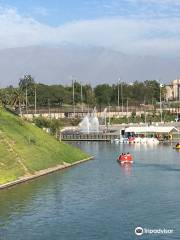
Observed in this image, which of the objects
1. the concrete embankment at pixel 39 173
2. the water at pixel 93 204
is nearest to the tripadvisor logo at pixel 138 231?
the water at pixel 93 204

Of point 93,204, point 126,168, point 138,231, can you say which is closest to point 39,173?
point 126,168

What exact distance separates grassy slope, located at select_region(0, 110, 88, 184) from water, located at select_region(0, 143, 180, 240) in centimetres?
371

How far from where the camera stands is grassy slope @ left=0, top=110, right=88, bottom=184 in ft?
293

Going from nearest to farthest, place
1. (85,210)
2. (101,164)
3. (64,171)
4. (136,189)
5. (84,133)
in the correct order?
(85,210) → (136,189) → (64,171) → (101,164) → (84,133)

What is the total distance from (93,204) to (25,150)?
34728 millimetres

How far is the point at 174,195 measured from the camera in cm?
7100

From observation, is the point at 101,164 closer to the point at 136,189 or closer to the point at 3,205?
the point at 136,189

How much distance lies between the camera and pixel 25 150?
99375 millimetres

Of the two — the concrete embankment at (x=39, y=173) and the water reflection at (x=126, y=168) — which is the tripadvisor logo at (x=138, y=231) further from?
the water reflection at (x=126, y=168)

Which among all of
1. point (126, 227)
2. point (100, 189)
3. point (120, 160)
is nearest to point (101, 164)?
point (120, 160)

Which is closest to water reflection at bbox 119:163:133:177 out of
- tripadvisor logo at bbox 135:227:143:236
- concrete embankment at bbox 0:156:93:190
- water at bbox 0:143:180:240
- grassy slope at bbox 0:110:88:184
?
water at bbox 0:143:180:240

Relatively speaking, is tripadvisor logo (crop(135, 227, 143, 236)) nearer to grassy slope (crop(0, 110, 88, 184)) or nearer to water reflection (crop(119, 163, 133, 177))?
grassy slope (crop(0, 110, 88, 184))

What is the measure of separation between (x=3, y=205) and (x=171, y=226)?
21.0m

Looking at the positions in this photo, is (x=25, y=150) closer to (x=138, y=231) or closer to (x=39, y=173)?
(x=39, y=173)
